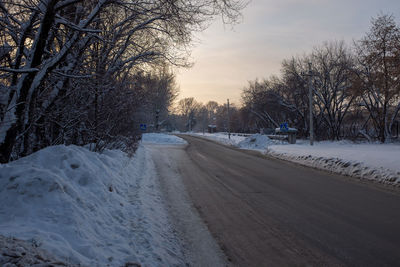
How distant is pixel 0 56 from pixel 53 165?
2524mm

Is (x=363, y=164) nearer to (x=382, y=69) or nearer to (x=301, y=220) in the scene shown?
(x=301, y=220)

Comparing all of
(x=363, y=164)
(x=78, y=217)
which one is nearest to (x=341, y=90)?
(x=363, y=164)

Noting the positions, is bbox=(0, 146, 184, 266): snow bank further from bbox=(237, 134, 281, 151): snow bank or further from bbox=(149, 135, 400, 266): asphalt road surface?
bbox=(237, 134, 281, 151): snow bank

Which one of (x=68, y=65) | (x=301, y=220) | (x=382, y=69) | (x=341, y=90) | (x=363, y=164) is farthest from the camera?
(x=341, y=90)

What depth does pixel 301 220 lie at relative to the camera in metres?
5.70

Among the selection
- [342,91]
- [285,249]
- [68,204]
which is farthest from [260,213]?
[342,91]

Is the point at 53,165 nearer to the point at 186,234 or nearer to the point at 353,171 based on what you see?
the point at 186,234

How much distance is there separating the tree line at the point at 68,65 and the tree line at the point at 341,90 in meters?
17.6

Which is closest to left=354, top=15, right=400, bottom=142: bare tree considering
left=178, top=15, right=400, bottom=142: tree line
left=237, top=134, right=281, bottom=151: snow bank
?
left=178, top=15, right=400, bottom=142: tree line

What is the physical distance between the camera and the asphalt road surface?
4148 millimetres

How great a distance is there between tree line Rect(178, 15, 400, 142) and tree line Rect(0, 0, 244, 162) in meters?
17.6

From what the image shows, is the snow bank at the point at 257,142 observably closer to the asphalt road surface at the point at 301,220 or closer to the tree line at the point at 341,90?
the tree line at the point at 341,90

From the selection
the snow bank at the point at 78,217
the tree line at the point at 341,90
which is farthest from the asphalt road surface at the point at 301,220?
the tree line at the point at 341,90

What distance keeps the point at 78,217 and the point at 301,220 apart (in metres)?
4.13
